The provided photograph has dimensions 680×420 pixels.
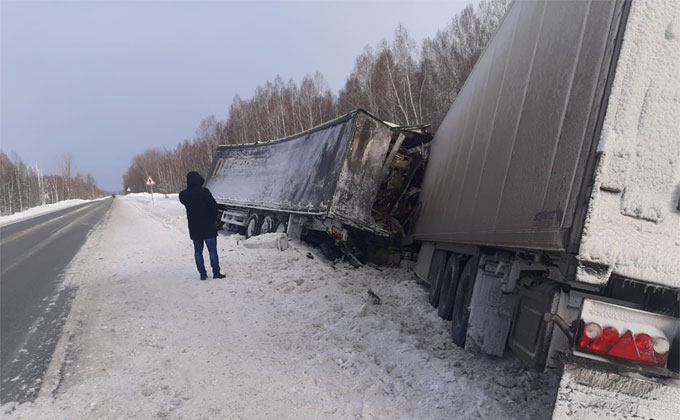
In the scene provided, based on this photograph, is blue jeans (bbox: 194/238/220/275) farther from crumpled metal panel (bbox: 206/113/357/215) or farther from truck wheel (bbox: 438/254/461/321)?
truck wheel (bbox: 438/254/461/321)

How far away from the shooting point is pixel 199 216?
6.76m

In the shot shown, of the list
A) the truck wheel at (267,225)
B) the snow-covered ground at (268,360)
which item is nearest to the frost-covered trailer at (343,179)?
the truck wheel at (267,225)

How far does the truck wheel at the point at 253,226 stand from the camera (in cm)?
1246

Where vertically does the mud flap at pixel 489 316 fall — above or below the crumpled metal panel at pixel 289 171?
below

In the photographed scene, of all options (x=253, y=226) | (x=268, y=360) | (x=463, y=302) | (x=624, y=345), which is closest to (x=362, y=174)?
(x=463, y=302)

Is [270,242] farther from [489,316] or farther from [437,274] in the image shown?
[489,316]

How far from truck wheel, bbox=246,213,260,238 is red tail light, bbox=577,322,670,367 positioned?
10.9 m

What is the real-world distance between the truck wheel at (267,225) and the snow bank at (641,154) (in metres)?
9.82

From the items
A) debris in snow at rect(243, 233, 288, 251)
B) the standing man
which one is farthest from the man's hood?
debris in snow at rect(243, 233, 288, 251)

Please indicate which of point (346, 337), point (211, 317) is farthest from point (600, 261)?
point (211, 317)

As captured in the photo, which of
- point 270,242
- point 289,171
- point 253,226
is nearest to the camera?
point 270,242

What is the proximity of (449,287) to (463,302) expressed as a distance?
0.67m

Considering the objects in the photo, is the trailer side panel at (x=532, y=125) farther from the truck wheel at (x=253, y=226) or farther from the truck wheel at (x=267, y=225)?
the truck wheel at (x=253, y=226)

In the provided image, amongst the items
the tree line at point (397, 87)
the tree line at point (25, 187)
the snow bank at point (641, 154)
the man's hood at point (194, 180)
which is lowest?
the tree line at point (25, 187)
